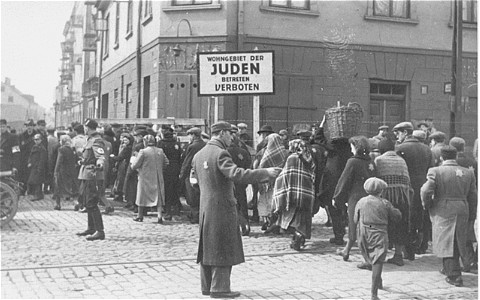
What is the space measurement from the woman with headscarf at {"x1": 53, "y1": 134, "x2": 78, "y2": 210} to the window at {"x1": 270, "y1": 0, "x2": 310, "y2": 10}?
24.4 feet

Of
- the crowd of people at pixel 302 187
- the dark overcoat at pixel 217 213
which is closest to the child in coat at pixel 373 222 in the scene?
the crowd of people at pixel 302 187

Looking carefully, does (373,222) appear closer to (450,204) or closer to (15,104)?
(450,204)

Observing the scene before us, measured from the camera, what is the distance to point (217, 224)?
19.4 feet

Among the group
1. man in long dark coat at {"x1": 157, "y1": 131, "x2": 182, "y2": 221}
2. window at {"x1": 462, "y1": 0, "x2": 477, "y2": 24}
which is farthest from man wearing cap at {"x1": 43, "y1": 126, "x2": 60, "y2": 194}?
window at {"x1": 462, "y1": 0, "x2": 477, "y2": 24}

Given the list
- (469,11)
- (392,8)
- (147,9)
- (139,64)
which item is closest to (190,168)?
(139,64)

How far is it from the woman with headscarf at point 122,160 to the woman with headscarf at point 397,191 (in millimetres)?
6368

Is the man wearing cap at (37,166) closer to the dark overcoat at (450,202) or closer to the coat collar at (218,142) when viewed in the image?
the coat collar at (218,142)

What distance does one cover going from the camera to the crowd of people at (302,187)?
594cm

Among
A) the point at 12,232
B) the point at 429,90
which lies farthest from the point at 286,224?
the point at 429,90

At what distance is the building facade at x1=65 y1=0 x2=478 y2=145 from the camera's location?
16234 millimetres

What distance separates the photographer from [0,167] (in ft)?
36.2

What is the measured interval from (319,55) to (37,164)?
8.65 metres

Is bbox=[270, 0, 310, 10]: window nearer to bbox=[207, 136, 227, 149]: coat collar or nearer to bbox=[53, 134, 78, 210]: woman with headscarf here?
bbox=[53, 134, 78, 210]: woman with headscarf

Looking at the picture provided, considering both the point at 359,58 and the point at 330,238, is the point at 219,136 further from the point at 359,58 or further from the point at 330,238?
the point at 359,58
